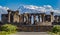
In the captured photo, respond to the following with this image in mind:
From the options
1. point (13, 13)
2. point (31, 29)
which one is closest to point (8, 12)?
point (13, 13)

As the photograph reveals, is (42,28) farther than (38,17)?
No

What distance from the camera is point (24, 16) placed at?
71250 millimetres

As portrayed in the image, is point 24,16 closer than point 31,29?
No

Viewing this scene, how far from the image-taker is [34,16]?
69000 millimetres

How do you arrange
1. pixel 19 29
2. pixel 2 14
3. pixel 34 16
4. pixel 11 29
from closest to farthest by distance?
pixel 11 29 → pixel 19 29 → pixel 34 16 → pixel 2 14

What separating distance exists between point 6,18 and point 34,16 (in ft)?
30.4

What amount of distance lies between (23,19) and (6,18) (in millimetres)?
5039

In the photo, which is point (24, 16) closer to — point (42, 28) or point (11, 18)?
point (11, 18)

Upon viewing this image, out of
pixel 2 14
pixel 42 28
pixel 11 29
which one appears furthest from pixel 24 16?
pixel 11 29

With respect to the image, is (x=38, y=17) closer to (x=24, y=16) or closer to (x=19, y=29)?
(x=24, y=16)

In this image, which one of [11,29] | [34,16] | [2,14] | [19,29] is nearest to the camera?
[11,29]

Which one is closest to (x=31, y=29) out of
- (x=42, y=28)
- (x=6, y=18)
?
(x=42, y=28)

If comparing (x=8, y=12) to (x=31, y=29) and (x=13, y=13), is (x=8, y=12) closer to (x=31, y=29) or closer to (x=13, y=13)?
(x=13, y=13)

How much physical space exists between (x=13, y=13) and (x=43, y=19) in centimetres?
881
